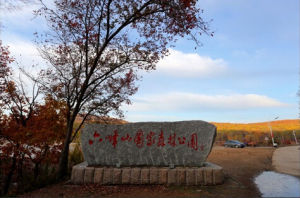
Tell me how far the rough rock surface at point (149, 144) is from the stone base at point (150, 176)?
1.37ft

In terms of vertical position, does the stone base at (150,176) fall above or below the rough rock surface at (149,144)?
below

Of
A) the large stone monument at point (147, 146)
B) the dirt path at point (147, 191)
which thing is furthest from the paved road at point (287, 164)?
the large stone monument at point (147, 146)

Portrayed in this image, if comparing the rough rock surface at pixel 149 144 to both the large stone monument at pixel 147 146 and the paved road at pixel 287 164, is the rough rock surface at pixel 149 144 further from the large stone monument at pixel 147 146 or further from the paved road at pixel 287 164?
the paved road at pixel 287 164

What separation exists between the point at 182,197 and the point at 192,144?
6.40 feet

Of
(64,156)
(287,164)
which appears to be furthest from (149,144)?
(287,164)

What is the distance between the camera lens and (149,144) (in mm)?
6500

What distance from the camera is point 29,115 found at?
7.74 m

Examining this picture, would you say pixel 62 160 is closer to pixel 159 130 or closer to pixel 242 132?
pixel 159 130

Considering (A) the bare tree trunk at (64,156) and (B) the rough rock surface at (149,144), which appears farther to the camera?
(A) the bare tree trunk at (64,156)

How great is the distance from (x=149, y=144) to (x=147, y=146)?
0.32 ft

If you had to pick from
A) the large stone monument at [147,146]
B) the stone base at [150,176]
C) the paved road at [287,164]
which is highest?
the large stone monument at [147,146]

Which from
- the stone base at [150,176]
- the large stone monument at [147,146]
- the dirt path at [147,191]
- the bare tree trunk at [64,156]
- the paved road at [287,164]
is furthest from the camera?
the paved road at [287,164]

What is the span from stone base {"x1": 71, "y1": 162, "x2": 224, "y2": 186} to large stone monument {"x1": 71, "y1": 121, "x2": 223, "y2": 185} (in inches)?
2.5

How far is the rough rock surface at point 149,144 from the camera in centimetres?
640
